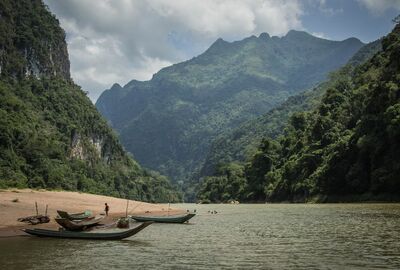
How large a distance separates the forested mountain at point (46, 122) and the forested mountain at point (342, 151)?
151 feet

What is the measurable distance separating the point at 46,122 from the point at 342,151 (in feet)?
293

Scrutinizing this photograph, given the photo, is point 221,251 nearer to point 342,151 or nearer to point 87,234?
point 87,234

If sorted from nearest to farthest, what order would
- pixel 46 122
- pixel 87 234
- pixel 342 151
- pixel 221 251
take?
1. pixel 221 251
2. pixel 87 234
3. pixel 342 151
4. pixel 46 122

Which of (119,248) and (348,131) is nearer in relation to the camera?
(119,248)

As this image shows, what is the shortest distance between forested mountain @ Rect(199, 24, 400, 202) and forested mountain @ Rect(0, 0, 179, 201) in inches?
1807

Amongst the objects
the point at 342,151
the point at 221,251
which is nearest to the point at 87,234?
the point at 221,251

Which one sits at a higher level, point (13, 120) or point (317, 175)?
point (13, 120)

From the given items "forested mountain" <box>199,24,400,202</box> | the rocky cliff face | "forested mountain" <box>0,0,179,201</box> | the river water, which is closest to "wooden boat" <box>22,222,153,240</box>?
the river water

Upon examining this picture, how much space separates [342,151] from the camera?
A: 91562 mm

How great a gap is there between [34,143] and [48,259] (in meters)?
94.0

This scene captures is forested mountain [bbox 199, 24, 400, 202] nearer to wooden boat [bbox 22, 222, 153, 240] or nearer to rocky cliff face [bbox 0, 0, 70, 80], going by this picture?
wooden boat [bbox 22, 222, 153, 240]

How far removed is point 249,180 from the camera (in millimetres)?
153000

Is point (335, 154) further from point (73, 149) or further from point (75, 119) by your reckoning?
point (75, 119)

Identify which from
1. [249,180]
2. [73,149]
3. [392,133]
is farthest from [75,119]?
[392,133]
